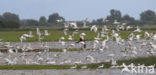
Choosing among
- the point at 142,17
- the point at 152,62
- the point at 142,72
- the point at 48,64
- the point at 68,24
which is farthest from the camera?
the point at 142,17

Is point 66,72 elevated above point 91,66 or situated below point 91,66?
below

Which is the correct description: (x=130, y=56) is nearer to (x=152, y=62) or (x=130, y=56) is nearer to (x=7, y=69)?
(x=152, y=62)

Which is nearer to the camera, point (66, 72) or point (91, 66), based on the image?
Result: point (66, 72)

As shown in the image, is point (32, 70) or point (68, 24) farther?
→ point (68, 24)

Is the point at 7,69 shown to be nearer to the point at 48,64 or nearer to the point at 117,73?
the point at 48,64

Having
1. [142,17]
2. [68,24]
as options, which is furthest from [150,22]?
[68,24]

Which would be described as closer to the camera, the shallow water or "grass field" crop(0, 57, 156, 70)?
the shallow water

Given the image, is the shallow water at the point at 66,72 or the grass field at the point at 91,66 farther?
the grass field at the point at 91,66

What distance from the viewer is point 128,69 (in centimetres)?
2384

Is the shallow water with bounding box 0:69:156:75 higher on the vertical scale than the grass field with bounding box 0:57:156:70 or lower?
lower

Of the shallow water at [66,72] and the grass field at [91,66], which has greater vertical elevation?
the grass field at [91,66]

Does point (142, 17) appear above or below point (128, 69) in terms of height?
above

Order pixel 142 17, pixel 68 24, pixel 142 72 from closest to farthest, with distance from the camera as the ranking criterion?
pixel 142 72, pixel 68 24, pixel 142 17

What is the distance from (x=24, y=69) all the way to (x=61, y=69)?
209 cm
